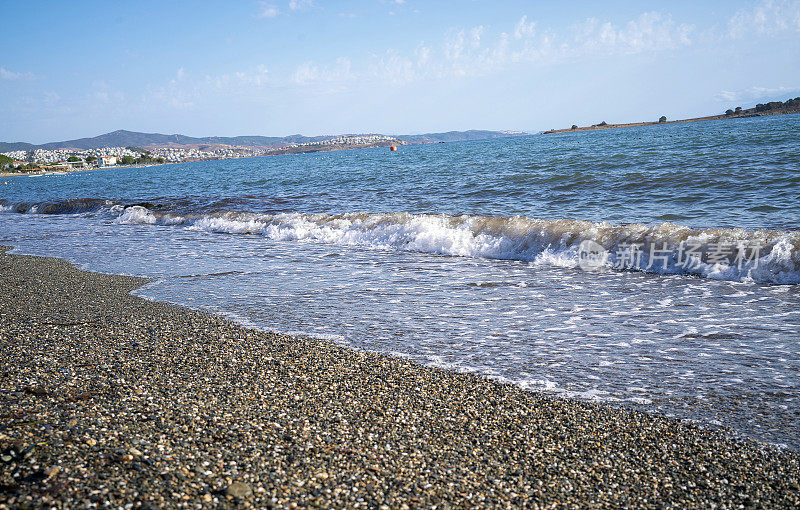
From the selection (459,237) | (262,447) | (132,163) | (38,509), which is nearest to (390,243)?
(459,237)

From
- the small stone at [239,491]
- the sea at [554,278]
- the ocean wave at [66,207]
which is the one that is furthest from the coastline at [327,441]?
the ocean wave at [66,207]

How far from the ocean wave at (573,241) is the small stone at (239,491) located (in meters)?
9.38

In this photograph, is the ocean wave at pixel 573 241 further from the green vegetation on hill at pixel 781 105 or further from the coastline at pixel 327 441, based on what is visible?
the green vegetation on hill at pixel 781 105

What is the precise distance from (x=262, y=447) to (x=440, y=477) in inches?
52.9

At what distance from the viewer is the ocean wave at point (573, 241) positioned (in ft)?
31.9

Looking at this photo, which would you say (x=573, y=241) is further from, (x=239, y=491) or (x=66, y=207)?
(x=66, y=207)

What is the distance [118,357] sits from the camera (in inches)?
232

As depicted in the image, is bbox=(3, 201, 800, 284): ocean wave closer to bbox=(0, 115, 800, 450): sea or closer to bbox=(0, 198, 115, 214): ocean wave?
bbox=(0, 115, 800, 450): sea

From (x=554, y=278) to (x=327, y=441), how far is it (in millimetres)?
7364

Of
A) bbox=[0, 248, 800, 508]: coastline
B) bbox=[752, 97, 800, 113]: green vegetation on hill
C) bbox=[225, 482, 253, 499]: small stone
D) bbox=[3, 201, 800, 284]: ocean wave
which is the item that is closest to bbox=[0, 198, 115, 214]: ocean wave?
bbox=[3, 201, 800, 284]: ocean wave

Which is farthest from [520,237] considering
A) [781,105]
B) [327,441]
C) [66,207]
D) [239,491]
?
[781,105]

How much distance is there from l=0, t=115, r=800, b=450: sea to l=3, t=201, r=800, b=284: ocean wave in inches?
2.0

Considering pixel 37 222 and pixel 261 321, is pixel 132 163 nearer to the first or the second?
pixel 37 222

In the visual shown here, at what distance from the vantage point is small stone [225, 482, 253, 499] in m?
3.14
